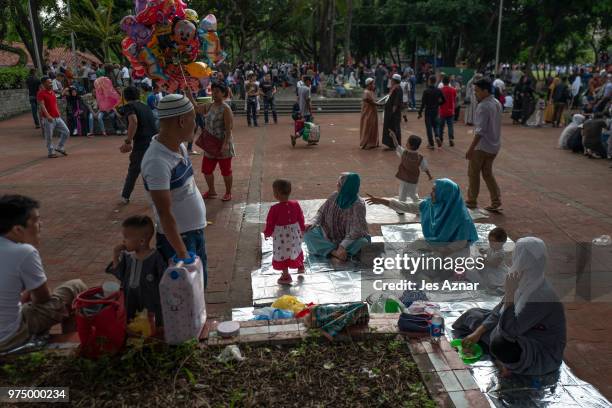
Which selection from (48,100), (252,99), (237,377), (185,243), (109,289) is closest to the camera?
(237,377)

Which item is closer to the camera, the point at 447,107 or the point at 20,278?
the point at 20,278

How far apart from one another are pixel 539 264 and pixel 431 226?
8.06 ft

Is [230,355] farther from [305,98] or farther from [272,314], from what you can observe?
[305,98]

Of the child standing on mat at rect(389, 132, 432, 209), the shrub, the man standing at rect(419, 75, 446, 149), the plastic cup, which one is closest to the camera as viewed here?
the plastic cup

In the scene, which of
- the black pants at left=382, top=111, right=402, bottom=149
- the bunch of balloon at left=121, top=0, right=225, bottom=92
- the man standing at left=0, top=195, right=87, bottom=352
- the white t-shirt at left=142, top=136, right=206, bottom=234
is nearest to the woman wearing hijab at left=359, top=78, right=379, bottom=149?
the black pants at left=382, top=111, right=402, bottom=149

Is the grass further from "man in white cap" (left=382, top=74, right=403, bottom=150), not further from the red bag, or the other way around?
"man in white cap" (left=382, top=74, right=403, bottom=150)

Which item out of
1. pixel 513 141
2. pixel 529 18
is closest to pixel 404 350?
pixel 513 141

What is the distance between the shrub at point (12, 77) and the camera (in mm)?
21562

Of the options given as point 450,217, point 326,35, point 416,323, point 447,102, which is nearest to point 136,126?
point 450,217

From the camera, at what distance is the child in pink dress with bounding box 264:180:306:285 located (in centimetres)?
493

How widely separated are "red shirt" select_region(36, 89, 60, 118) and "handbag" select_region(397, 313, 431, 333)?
1066 cm

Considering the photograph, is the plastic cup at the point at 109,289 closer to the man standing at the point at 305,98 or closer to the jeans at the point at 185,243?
the jeans at the point at 185,243

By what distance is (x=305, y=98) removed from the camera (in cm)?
1452

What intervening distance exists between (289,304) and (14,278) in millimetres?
2038
